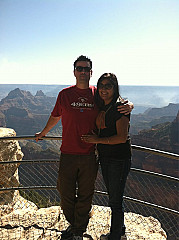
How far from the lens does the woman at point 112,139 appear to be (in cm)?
208

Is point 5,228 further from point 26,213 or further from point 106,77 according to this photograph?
point 106,77

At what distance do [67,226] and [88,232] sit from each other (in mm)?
285

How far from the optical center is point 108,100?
2184 mm

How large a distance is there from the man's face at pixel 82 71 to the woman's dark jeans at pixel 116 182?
34.4 inches

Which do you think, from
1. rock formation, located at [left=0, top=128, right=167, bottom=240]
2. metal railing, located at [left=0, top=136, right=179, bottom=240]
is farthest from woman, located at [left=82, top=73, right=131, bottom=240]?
rock formation, located at [left=0, top=128, right=167, bottom=240]

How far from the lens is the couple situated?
6.98ft

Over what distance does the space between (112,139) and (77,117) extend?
44cm

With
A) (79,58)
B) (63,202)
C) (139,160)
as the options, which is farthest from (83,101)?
(139,160)

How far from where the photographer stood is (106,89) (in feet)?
6.96

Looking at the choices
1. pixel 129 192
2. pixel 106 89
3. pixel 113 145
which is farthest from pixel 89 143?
pixel 129 192

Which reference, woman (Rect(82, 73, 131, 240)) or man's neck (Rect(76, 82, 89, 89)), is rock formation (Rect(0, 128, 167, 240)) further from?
man's neck (Rect(76, 82, 89, 89))

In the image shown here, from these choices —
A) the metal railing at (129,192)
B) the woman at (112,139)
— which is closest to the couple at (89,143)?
the woman at (112,139)

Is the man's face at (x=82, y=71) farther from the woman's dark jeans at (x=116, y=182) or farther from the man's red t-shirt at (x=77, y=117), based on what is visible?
the woman's dark jeans at (x=116, y=182)

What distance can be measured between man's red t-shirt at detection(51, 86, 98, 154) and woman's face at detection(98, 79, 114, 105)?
187 millimetres
